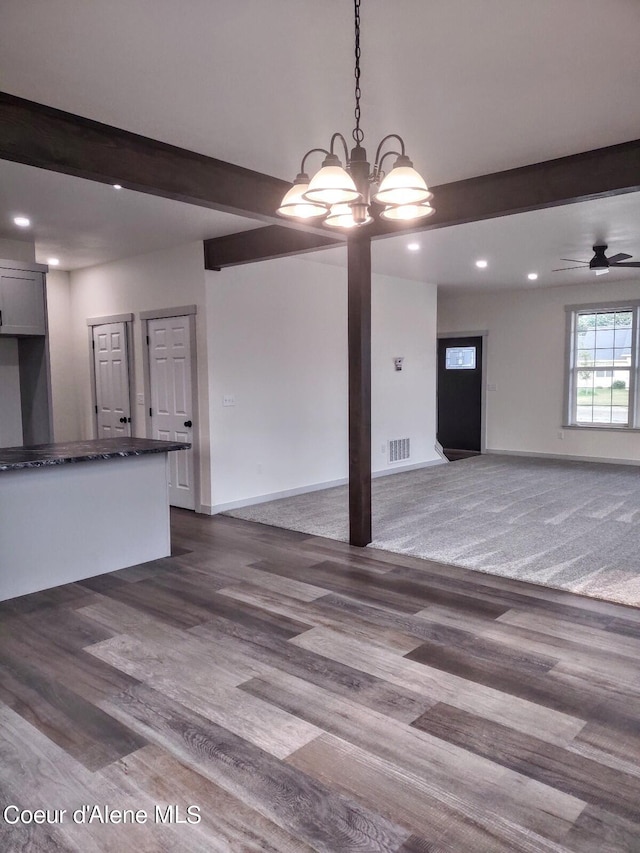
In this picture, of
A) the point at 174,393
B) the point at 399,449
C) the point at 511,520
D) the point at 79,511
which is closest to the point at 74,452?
the point at 79,511

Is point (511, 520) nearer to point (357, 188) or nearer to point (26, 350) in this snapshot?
point (357, 188)

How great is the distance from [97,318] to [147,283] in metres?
0.95

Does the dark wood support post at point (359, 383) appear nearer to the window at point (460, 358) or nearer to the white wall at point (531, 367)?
the white wall at point (531, 367)

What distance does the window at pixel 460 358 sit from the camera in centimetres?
1020

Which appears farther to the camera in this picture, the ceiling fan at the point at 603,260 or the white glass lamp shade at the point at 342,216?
the ceiling fan at the point at 603,260

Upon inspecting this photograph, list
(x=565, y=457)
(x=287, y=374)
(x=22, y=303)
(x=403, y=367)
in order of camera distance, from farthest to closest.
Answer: (x=565, y=457) < (x=403, y=367) < (x=287, y=374) < (x=22, y=303)

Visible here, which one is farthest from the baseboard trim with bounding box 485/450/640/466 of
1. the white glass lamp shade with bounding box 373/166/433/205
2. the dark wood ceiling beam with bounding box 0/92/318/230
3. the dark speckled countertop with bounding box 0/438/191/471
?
the white glass lamp shade with bounding box 373/166/433/205

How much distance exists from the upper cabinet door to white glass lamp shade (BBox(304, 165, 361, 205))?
3.82m

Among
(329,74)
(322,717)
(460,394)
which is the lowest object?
(322,717)

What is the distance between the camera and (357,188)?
89.6 inches

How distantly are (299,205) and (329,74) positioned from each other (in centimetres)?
62

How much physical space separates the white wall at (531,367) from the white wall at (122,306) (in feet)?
18.2

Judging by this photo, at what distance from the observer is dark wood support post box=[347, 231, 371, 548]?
4695 millimetres

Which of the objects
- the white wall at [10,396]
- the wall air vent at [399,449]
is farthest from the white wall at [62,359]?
the wall air vent at [399,449]
